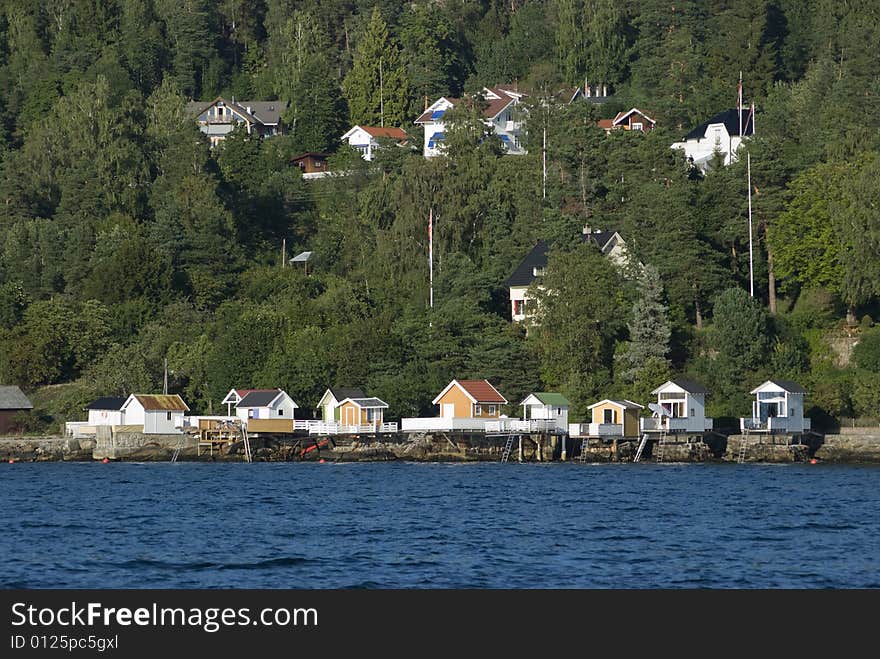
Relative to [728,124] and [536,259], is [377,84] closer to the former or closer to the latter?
[728,124]

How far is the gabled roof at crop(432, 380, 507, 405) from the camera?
80.5 m

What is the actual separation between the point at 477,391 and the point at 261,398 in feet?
38.8

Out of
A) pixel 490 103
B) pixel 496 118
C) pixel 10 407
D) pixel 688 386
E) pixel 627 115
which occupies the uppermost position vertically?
pixel 490 103

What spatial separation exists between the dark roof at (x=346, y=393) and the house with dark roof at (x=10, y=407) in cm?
1899

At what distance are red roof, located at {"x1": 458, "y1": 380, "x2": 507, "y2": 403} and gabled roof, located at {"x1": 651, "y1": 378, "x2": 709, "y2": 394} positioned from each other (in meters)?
8.26

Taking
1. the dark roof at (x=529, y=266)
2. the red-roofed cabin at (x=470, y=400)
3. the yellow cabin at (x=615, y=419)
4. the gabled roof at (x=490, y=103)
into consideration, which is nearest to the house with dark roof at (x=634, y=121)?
the gabled roof at (x=490, y=103)

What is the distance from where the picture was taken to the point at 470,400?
263 feet

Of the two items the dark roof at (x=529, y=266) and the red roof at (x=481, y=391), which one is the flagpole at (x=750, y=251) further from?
the red roof at (x=481, y=391)

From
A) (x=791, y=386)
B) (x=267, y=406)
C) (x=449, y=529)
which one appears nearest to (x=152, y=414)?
(x=267, y=406)

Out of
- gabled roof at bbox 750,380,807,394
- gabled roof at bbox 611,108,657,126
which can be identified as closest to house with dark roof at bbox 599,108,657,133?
gabled roof at bbox 611,108,657,126

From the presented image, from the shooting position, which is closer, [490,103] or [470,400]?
[470,400]

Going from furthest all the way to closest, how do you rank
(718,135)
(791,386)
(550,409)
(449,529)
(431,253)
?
1. (718,135)
2. (431,253)
3. (550,409)
4. (791,386)
5. (449,529)

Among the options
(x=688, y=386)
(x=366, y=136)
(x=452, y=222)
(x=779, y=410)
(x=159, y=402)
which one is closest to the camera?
(x=779, y=410)

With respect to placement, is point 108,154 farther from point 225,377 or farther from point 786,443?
point 786,443
